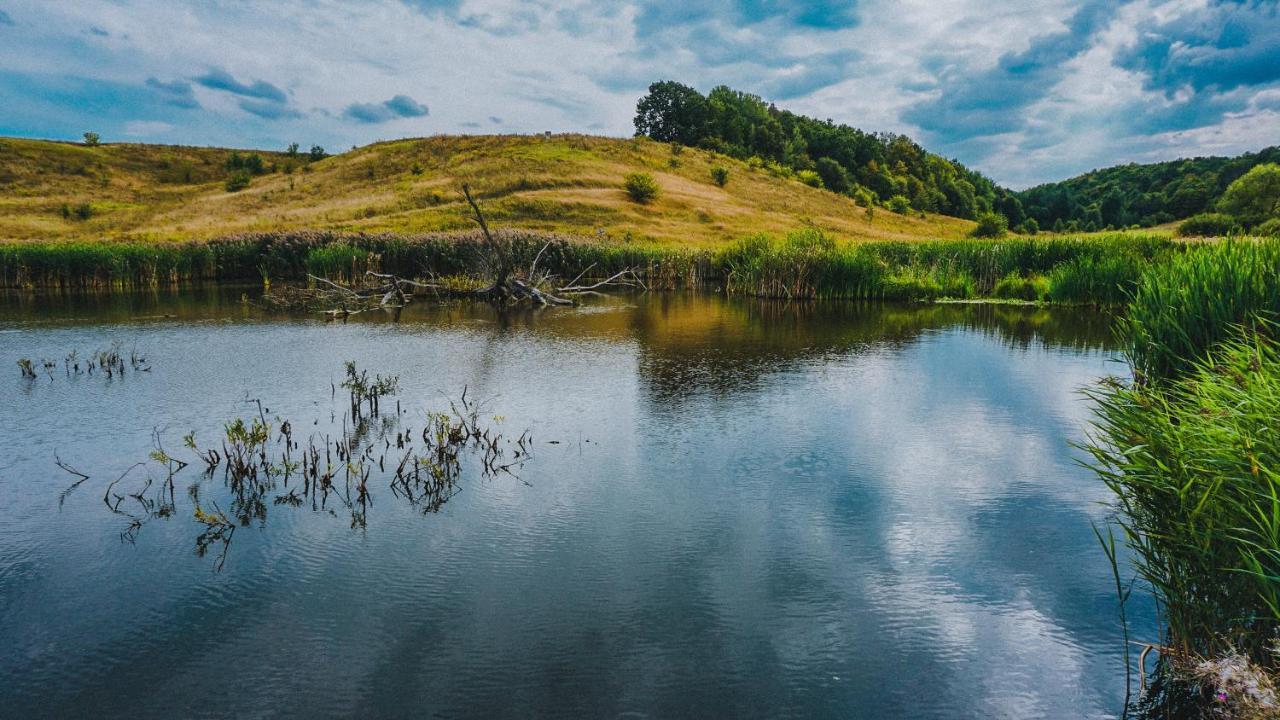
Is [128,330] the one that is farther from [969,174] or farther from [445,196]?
[969,174]

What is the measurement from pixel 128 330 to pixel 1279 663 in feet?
82.8

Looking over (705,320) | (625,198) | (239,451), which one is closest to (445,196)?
(625,198)

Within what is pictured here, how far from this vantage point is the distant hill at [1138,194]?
10912 cm

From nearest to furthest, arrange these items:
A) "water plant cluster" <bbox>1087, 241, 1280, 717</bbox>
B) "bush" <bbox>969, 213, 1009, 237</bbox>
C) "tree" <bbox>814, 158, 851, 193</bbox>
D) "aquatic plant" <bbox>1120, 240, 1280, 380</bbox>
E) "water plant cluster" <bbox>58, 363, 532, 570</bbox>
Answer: "water plant cluster" <bbox>1087, 241, 1280, 717</bbox>, "water plant cluster" <bbox>58, 363, 532, 570</bbox>, "aquatic plant" <bbox>1120, 240, 1280, 380</bbox>, "bush" <bbox>969, 213, 1009, 237</bbox>, "tree" <bbox>814, 158, 851, 193</bbox>

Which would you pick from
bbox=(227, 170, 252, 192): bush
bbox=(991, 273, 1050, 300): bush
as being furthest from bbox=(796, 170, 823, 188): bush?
bbox=(991, 273, 1050, 300): bush

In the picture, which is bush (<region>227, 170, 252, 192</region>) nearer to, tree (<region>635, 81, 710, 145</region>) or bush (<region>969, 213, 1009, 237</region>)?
tree (<region>635, 81, 710, 145</region>)

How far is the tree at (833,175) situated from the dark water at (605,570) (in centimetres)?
11802

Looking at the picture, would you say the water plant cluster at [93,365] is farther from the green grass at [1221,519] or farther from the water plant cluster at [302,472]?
the green grass at [1221,519]

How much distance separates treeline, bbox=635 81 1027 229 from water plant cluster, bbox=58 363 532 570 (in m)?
117

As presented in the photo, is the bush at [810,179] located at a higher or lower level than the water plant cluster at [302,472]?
higher

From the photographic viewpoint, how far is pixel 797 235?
116 ft

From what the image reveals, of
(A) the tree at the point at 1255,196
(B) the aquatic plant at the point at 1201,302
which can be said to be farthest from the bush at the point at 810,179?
(B) the aquatic plant at the point at 1201,302

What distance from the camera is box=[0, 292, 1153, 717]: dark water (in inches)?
193

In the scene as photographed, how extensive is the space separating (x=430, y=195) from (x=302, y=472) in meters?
70.7
